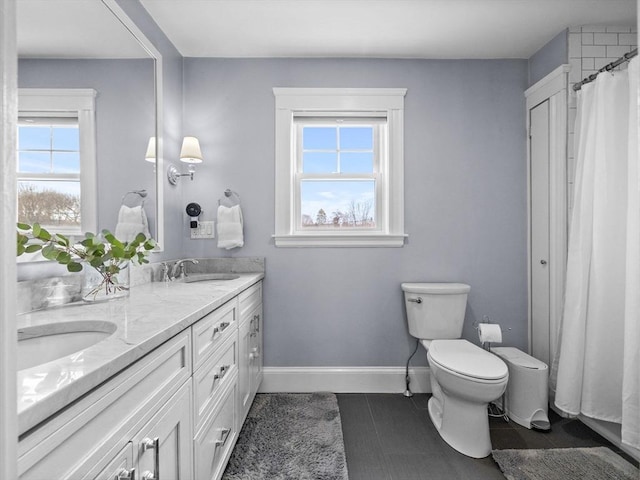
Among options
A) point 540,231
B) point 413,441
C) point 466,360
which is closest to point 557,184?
point 540,231

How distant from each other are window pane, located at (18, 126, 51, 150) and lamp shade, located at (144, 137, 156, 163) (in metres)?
0.65

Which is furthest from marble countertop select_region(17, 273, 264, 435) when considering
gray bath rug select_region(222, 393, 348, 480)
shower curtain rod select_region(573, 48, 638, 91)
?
shower curtain rod select_region(573, 48, 638, 91)

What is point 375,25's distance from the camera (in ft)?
6.75

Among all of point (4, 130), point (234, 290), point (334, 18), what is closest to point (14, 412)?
point (4, 130)

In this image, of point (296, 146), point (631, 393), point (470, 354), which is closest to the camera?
point (631, 393)

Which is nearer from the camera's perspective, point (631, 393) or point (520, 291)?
point (631, 393)

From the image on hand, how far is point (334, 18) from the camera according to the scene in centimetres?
199

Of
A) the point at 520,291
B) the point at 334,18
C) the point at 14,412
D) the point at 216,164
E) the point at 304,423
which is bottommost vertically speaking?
the point at 304,423

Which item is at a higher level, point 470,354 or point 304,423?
point 470,354

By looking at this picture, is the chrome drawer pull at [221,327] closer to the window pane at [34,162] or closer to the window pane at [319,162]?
the window pane at [34,162]

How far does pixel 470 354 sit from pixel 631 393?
676 millimetres

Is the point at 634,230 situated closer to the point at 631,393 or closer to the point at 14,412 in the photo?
the point at 631,393

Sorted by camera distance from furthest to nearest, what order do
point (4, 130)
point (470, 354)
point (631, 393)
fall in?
point (470, 354), point (631, 393), point (4, 130)

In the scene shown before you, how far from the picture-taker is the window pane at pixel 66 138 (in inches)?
48.6
